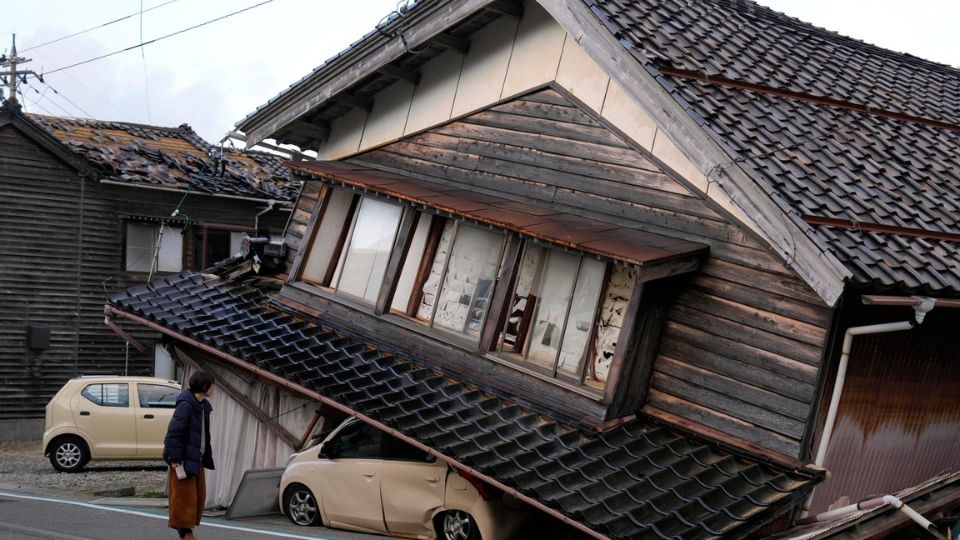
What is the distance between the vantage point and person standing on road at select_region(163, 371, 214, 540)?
31.9ft

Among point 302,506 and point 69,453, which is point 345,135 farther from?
point 69,453

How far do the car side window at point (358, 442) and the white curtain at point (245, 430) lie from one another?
1.44m

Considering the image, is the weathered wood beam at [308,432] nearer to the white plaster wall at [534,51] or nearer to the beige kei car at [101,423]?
the white plaster wall at [534,51]

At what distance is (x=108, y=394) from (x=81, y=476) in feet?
5.47

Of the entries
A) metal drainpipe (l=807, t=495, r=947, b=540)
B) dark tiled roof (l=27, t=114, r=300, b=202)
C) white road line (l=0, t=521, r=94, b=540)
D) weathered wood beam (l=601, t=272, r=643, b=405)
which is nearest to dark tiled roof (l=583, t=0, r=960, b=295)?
weathered wood beam (l=601, t=272, r=643, b=405)

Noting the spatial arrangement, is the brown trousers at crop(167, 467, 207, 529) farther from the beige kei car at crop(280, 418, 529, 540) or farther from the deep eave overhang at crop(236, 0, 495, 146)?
the deep eave overhang at crop(236, 0, 495, 146)

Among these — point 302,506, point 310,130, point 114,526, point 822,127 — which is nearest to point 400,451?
point 302,506

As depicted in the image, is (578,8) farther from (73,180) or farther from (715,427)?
(73,180)

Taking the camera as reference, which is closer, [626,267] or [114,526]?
[626,267]

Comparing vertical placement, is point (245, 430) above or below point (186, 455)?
below

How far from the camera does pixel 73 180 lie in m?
27.3

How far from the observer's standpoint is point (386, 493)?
1195 centimetres

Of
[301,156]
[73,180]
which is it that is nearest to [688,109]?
[301,156]

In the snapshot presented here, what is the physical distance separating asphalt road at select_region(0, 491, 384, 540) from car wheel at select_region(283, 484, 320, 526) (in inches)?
6.0
